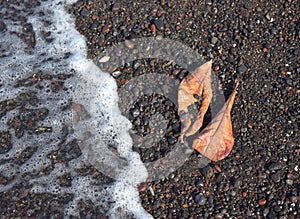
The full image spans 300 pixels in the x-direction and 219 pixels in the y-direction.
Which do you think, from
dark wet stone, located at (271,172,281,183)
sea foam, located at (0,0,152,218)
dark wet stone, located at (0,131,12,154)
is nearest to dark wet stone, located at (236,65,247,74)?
dark wet stone, located at (271,172,281,183)

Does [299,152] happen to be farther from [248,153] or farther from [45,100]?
[45,100]

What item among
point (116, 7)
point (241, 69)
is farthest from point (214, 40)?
point (116, 7)

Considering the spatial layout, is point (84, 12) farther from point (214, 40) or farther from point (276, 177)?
point (276, 177)

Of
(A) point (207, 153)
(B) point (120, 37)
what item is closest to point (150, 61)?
(B) point (120, 37)

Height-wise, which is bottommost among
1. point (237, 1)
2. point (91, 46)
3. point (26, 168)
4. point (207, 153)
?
point (26, 168)

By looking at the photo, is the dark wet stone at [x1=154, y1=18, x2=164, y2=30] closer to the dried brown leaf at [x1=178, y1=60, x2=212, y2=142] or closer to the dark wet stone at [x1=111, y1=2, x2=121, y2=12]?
the dark wet stone at [x1=111, y1=2, x2=121, y2=12]

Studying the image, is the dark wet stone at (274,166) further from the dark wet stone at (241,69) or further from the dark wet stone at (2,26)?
the dark wet stone at (2,26)

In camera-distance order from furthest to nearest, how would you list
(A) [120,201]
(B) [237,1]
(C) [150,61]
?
1. (B) [237,1]
2. (C) [150,61]
3. (A) [120,201]
